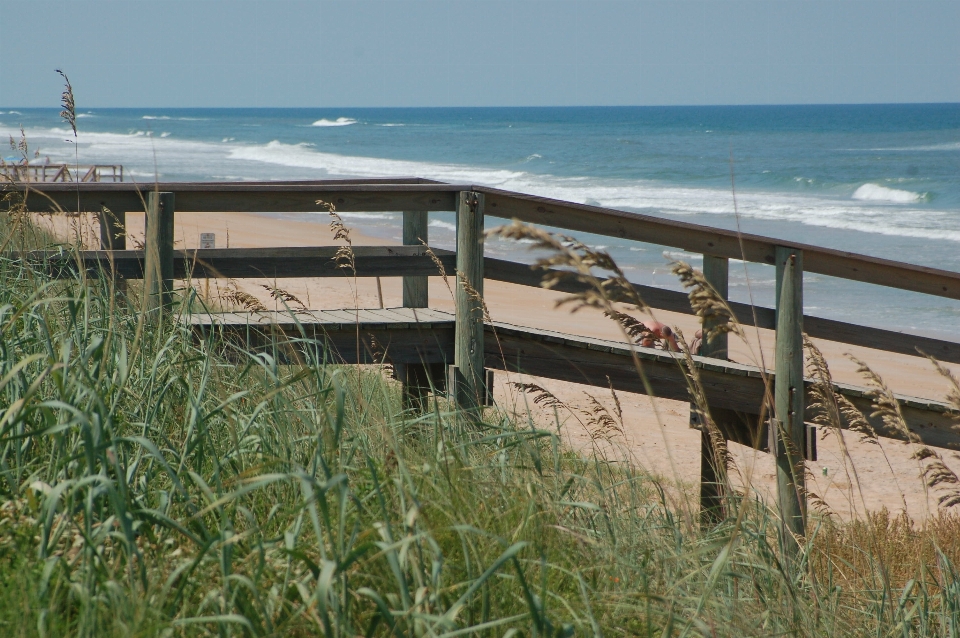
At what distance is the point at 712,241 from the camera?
15.4ft

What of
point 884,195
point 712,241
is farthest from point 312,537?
point 884,195

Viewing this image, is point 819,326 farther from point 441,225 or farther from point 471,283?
point 441,225

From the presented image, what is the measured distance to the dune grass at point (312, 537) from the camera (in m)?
1.78

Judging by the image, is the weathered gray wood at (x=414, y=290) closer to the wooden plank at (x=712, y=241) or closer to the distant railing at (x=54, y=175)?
the wooden plank at (x=712, y=241)

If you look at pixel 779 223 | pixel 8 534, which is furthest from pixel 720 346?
pixel 779 223

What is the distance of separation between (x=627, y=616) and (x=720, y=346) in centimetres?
349

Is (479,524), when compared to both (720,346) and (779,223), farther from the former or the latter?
(779,223)

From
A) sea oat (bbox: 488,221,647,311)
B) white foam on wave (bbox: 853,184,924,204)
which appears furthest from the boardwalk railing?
white foam on wave (bbox: 853,184,924,204)

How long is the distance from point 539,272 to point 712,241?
96cm

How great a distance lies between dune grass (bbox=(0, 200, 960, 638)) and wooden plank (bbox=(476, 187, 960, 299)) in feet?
6.02

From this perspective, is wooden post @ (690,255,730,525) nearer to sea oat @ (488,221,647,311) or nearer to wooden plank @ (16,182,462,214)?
wooden plank @ (16,182,462,214)

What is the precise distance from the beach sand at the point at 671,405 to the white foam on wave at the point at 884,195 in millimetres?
19691

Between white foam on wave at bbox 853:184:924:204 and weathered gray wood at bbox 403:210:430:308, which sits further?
white foam on wave at bbox 853:184:924:204

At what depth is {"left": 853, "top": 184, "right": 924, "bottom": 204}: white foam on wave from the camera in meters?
32.0
